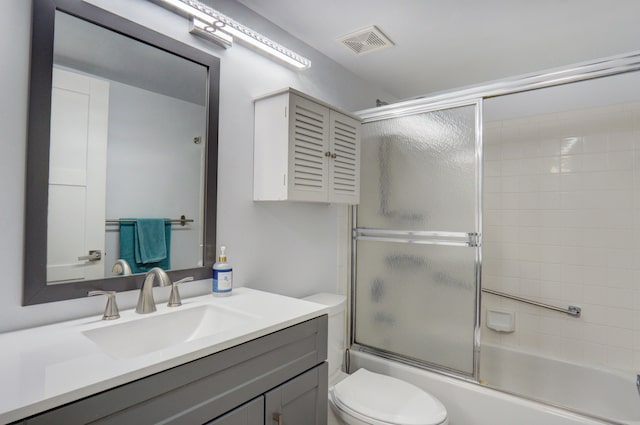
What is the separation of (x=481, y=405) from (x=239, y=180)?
1.69 meters

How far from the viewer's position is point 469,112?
183 cm

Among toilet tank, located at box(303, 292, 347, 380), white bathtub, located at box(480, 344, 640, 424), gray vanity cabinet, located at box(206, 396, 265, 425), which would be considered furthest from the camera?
white bathtub, located at box(480, 344, 640, 424)

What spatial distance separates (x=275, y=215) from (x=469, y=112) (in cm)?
119

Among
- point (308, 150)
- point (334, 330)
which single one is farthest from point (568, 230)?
point (308, 150)

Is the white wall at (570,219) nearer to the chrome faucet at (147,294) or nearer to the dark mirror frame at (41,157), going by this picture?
the chrome faucet at (147,294)

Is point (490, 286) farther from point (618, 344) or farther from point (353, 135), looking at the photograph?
point (353, 135)

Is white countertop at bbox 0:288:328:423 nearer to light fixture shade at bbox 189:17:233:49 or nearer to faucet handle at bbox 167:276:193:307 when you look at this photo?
faucet handle at bbox 167:276:193:307

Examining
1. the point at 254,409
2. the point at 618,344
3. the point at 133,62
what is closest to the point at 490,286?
the point at 618,344

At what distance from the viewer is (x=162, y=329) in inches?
45.5

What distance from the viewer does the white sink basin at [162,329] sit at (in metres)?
1.03

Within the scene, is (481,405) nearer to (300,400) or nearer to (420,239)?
(420,239)

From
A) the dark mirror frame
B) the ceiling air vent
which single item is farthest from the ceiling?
the dark mirror frame

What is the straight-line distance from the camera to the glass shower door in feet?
6.01

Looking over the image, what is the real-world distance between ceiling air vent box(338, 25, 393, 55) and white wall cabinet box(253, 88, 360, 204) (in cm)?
46
